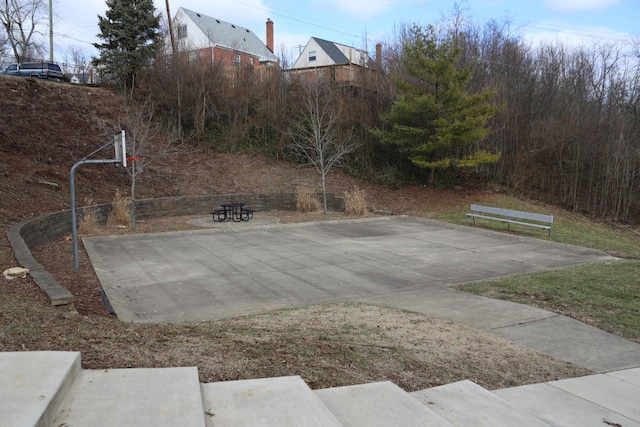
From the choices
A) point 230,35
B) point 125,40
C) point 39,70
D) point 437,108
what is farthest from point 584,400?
point 230,35

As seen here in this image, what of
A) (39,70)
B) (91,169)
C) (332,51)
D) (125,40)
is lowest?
(91,169)

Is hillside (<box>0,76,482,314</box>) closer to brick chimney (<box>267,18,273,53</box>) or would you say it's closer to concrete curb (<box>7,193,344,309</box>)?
concrete curb (<box>7,193,344,309</box>)

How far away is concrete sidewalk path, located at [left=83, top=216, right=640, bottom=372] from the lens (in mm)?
5543

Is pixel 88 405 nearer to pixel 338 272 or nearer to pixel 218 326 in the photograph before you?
pixel 218 326

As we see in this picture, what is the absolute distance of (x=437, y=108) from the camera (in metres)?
19.8

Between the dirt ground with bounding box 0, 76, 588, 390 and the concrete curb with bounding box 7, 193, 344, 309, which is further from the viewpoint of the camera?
the concrete curb with bounding box 7, 193, 344, 309

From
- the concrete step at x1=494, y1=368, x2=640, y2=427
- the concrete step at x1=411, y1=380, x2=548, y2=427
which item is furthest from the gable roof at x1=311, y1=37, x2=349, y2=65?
the concrete step at x1=411, y1=380, x2=548, y2=427

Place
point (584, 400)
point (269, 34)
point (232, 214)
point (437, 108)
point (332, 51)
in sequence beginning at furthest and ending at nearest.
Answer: point (269, 34) → point (332, 51) → point (437, 108) → point (232, 214) → point (584, 400)

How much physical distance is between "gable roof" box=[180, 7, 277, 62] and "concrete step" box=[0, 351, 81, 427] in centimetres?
4218

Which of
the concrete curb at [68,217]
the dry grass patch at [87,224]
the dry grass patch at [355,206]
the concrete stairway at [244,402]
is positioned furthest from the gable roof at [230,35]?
the concrete stairway at [244,402]

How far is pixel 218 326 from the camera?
5.09 metres

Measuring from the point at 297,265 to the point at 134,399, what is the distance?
6561mm

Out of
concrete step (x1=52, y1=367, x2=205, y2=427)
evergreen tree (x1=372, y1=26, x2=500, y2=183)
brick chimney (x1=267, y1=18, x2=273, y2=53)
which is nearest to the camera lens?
concrete step (x1=52, y1=367, x2=205, y2=427)

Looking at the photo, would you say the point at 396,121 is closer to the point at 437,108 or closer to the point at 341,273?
the point at 437,108
